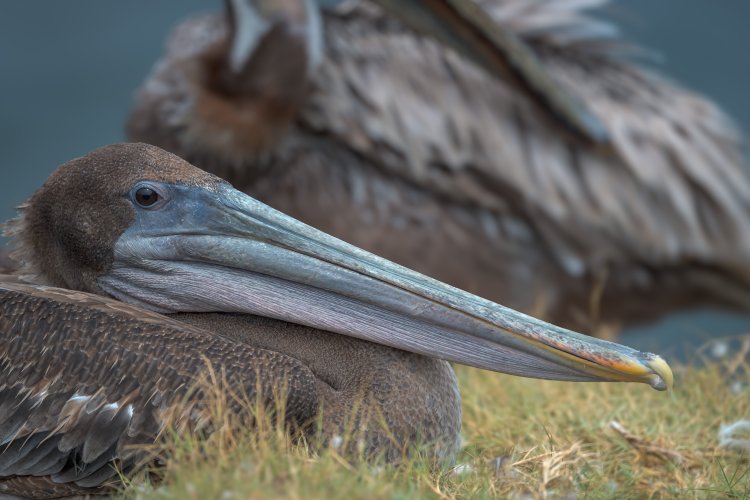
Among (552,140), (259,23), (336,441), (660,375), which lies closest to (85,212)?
(336,441)

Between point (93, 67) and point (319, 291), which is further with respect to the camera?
point (93, 67)

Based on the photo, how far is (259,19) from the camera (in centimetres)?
566

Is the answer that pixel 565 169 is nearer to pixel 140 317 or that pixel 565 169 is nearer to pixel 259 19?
pixel 259 19

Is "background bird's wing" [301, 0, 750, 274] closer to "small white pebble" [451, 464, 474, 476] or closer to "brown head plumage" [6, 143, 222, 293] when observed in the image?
"brown head plumage" [6, 143, 222, 293]

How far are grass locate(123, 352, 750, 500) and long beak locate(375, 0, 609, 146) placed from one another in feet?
5.26

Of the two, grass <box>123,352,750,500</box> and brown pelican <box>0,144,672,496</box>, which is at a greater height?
brown pelican <box>0,144,672,496</box>

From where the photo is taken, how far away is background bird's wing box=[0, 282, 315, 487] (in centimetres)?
281

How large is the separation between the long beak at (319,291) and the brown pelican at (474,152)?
266cm

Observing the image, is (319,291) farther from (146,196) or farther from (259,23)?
(259,23)

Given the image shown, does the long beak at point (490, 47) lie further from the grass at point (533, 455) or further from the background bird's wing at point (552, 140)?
the grass at point (533, 455)

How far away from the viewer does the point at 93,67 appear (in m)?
10.0

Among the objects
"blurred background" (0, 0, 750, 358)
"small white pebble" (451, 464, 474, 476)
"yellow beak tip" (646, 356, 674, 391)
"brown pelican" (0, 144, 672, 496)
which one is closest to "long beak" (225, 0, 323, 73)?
"brown pelican" (0, 144, 672, 496)

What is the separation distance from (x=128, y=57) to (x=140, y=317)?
24.4ft

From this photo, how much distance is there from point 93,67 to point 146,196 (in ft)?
23.8
